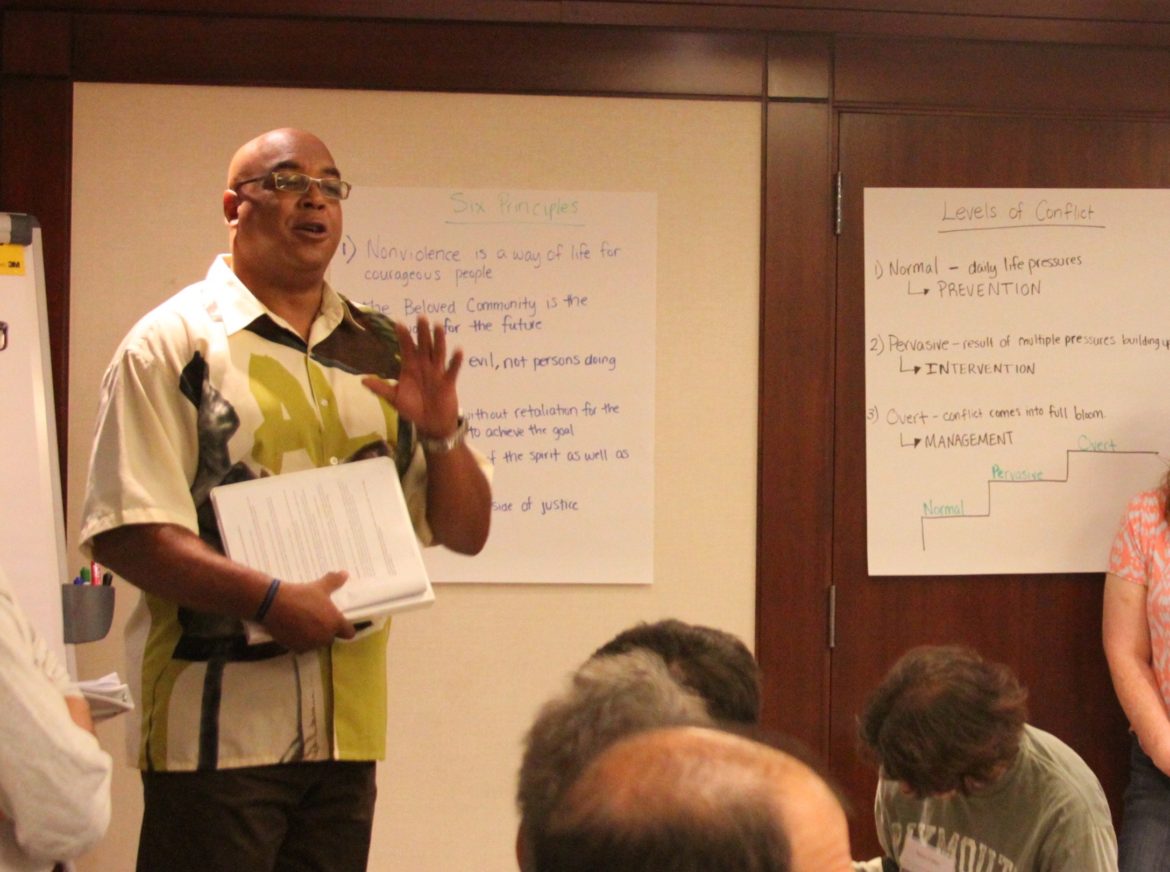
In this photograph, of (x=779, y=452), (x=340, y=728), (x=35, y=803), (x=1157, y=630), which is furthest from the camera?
(x=779, y=452)

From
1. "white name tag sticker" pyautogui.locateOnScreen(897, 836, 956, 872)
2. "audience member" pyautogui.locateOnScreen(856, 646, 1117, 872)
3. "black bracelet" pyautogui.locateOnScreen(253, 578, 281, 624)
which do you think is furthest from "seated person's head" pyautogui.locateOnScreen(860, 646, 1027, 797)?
"black bracelet" pyautogui.locateOnScreen(253, 578, 281, 624)

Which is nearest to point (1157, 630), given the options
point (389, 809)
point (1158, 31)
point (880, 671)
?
point (880, 671)

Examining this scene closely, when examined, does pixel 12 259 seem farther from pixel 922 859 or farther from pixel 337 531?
pixel 922 859

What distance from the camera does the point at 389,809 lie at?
302 centimetres

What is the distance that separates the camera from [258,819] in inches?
67.9

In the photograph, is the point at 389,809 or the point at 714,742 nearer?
the point at 714,742

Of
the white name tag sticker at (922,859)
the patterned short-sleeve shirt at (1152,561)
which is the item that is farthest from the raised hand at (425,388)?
the patterned short-sleeve shirt at (1152,561)

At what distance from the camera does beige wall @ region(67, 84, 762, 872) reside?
296 centimetres

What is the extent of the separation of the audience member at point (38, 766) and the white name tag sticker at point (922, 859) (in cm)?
125

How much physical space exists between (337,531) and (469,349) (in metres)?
1.30

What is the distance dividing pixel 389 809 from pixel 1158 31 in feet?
8.60

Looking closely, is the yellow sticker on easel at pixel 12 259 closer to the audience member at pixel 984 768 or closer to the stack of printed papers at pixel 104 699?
the stack of printed papers at pixel 104 699

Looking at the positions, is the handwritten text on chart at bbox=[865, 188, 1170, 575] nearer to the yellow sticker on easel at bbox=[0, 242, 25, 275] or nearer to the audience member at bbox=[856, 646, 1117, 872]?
the audience member at bbox=[856, 646, 1117, 872]

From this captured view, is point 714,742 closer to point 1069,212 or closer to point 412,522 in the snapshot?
point 412,522
